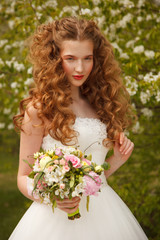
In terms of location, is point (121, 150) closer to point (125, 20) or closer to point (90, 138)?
point (90, 138)

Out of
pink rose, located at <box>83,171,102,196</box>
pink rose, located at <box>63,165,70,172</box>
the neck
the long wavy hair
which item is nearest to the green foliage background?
the long wavy hair

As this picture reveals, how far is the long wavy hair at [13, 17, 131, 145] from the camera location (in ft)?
8.82

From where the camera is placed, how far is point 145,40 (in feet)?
17.0

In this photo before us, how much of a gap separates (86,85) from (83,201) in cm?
101

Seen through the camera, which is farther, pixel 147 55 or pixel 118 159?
pixel 147 55

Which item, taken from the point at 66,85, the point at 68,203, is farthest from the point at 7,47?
the point at 68,203

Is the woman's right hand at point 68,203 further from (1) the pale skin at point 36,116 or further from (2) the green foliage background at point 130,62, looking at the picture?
(2) the green foliage background at point 130,62

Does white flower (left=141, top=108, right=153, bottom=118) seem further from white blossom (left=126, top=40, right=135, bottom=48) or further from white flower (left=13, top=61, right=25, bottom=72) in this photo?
white flower (left=13, top=61, right=25, bottom=72)

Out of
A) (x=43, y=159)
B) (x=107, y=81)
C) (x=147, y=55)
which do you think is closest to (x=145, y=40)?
(x=147, y=55)

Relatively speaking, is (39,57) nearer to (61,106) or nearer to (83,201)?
(61,106)

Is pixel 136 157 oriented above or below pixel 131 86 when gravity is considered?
below

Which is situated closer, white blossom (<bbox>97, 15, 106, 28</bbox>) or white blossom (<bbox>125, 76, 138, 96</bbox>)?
white blossom (<bbox>125, 76, 138, 96</bbox>)

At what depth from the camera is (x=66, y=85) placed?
2834 millimetres

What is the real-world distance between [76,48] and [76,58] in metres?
0.07
